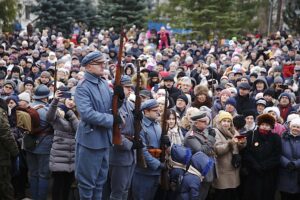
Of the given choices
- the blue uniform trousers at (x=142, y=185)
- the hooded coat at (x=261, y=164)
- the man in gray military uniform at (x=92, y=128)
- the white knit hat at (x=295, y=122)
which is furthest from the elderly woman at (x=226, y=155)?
the man in gray military uniform at (x=92, y=128)

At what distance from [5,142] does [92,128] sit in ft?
6.07

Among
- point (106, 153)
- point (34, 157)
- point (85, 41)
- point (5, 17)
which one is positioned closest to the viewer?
point (106, 153)

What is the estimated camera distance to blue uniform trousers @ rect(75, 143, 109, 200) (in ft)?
18.1

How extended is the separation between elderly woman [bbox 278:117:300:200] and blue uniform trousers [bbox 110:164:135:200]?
2.63 m

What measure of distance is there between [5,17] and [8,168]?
26.3m

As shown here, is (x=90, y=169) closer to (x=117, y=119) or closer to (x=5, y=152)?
(x=117, y=119)

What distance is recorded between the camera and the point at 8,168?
6.92 meters

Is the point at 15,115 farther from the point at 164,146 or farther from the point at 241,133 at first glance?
the point at 241,133

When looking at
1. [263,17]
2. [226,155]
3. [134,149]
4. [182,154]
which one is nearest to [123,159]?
[134,149]

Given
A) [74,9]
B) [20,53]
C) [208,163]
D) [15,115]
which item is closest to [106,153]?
[208,163]

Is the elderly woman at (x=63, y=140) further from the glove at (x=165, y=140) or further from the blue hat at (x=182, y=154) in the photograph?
the blue hat at (x=182, y=154)

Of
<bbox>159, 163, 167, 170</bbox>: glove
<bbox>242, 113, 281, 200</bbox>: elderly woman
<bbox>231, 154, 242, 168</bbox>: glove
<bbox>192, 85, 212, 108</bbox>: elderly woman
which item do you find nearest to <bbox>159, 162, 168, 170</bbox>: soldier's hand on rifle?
<bbox>159, 163, 167, 170</bbox>: glove

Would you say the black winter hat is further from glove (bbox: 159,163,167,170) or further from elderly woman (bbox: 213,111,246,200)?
glove (bbox: 159,163,167,170)

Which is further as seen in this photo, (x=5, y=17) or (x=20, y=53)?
(x=5, y=17)
